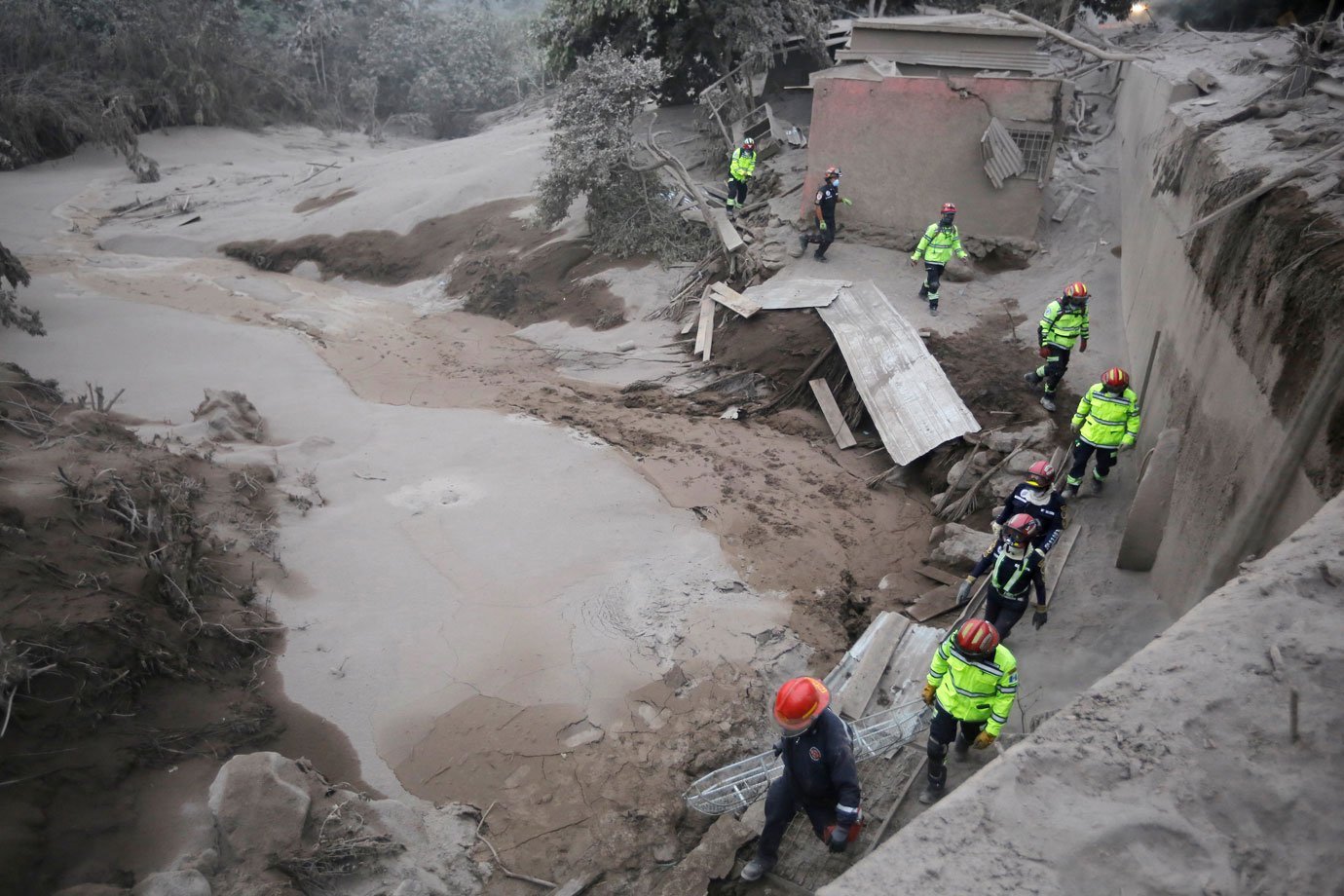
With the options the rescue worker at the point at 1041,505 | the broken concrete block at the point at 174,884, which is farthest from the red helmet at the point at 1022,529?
the broken concrete block at the point at 174,884

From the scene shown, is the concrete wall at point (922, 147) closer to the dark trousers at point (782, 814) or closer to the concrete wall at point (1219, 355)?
the concrete wall at point (1219, 355)

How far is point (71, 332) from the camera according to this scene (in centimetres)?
1233

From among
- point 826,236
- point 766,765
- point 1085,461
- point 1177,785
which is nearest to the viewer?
point 1177,785

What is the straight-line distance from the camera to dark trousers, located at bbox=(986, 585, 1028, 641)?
6359 mm

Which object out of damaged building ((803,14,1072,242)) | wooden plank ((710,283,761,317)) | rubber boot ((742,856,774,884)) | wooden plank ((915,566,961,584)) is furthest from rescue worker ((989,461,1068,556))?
damaged building ((803,14,1072,242))

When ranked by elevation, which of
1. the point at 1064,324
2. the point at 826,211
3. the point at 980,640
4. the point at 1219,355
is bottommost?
the point at 980,640

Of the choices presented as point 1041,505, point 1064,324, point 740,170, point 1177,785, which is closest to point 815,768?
point 1177,785

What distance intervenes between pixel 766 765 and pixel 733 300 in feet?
28.1

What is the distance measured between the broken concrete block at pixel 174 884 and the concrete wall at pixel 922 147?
13.6 meters

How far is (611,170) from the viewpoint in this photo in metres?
16.1

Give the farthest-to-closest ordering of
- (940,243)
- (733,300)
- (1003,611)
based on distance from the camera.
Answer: (733,300)
(940,243)
(1003,611)

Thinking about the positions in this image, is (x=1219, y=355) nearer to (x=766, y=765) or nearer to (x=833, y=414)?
(x=766, y=765)

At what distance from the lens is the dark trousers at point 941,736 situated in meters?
5.11

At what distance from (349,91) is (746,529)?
33602mm
